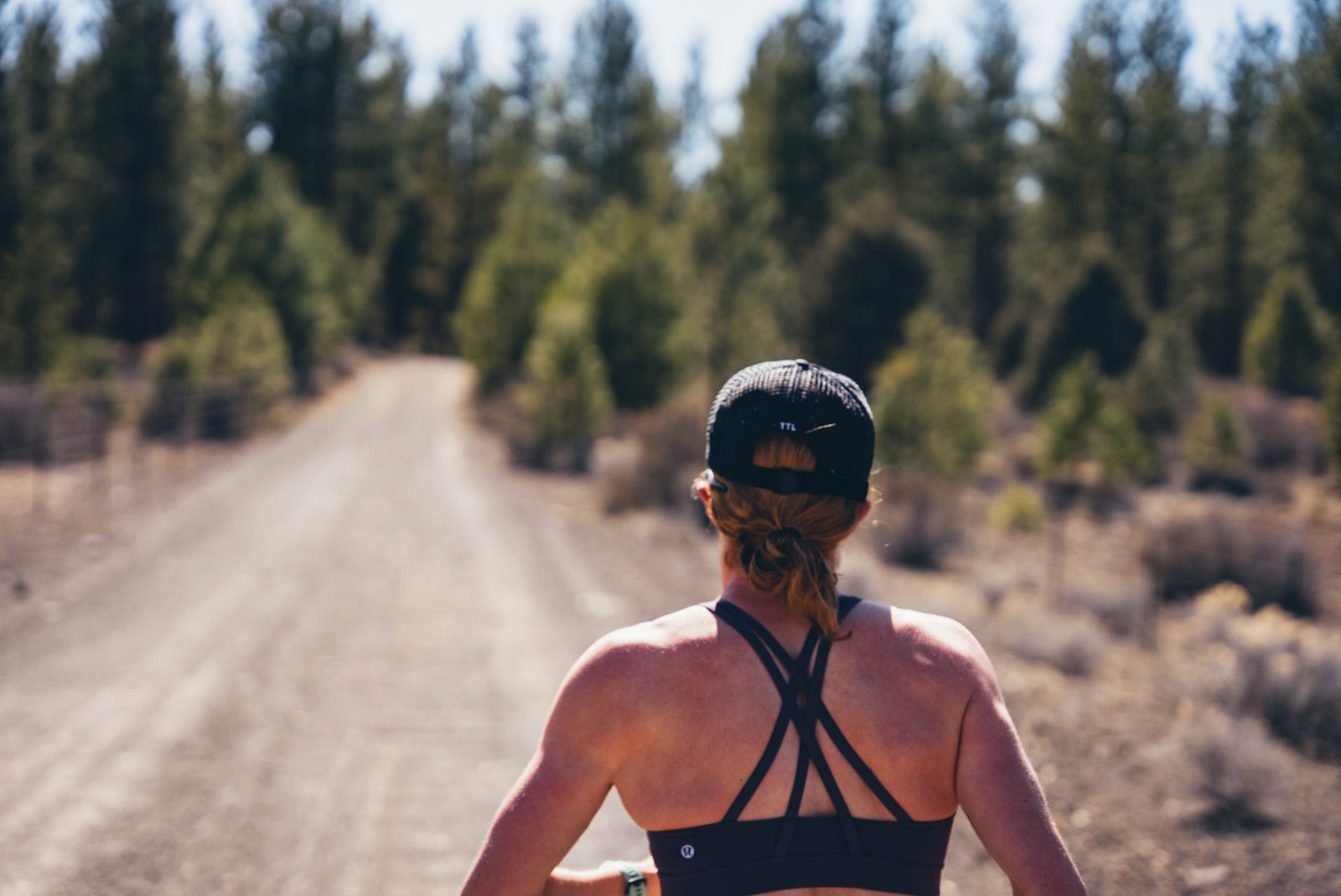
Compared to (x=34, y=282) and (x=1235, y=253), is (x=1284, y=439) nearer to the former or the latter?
(x=1235, y=253)

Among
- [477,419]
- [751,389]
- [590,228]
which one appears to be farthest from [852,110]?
[751,389]

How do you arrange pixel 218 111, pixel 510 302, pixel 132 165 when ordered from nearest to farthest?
pixel 510 302 < pixel 132 165 < pixel 218 111

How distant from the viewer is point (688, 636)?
61.7 inches

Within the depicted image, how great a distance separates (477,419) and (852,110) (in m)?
24.6

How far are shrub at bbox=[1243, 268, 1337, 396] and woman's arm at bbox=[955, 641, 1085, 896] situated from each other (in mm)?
24011

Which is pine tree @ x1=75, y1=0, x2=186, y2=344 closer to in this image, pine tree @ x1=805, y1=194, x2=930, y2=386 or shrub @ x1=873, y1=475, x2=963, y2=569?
pine tree @ x1=805, y1=194, x2=930, y2=386

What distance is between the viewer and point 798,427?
1588 mm

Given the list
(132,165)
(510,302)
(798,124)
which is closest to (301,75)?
(132,165)

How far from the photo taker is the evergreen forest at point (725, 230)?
22.0 m

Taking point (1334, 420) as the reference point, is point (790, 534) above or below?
above

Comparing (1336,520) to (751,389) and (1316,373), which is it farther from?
(751,389)

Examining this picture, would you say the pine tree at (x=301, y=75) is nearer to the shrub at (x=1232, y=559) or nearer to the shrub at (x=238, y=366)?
the shrub at (x=238, y=366)

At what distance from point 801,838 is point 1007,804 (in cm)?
31

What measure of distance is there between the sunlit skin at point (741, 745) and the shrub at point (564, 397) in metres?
20.1
